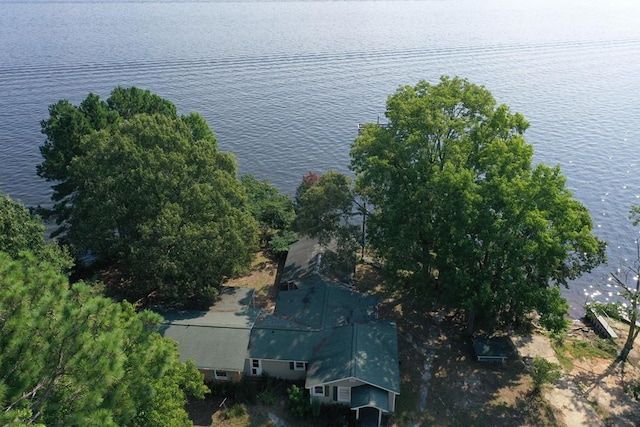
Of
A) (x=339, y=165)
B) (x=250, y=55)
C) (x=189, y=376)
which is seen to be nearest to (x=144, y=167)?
(x=189, y=376)

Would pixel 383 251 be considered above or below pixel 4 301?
below

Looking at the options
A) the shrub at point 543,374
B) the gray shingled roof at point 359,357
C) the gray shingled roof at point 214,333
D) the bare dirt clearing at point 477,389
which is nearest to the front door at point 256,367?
the gray shingled roof at point 214,333

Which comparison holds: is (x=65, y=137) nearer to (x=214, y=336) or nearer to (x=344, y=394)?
(x=214, y=336)

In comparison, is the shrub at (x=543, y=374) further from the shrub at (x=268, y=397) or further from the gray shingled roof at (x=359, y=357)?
the shrub at (x=268, y=397)

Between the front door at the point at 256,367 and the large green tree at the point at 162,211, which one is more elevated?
the large green tree at the point at 162,211

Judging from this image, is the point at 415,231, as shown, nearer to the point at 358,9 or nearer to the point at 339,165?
the point at 339,165

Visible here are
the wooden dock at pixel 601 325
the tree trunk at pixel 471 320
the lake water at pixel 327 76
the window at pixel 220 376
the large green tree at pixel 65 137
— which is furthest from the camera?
the lake water at pixel 327 76

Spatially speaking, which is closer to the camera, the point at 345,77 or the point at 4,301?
the point at 4,301

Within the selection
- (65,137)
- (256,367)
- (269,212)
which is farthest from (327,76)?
(256,367)
